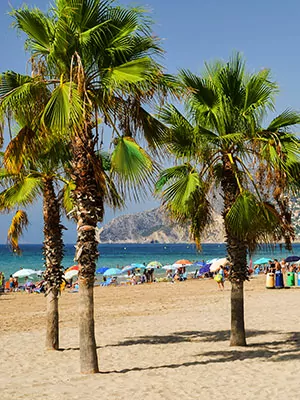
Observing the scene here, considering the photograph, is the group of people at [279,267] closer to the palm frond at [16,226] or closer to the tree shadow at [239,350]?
the tree shadow at [239,350]

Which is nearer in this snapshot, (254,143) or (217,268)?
(254,143)

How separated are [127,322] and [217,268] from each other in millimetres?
22285

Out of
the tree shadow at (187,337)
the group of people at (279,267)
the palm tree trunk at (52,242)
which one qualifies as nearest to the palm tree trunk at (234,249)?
the tree shadow at (187,337)

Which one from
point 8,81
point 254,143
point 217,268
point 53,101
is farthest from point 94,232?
point 217,268

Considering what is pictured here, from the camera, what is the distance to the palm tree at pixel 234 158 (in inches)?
433

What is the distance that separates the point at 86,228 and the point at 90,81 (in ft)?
8.03

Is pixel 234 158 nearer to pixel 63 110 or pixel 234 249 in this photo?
pixel 234 249

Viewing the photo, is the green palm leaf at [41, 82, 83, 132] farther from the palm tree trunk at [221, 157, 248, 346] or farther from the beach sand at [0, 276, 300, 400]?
the beach sand at [0, 276, 300, 400]

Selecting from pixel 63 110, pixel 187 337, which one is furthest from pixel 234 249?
pixel 63 110

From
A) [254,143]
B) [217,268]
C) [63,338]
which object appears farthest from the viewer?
[217,268]

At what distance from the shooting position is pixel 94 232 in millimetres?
9742

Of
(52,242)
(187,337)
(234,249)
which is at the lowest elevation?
(187,337)

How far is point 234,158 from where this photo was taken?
38.6ft

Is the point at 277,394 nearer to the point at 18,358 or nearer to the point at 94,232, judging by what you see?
the point at 94,232
